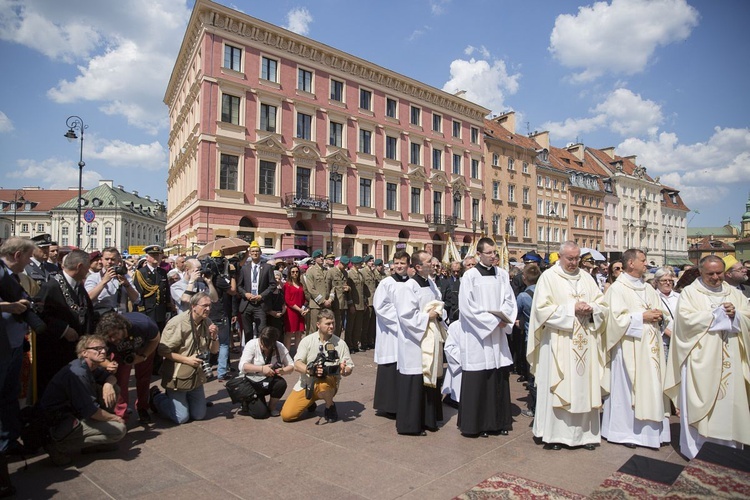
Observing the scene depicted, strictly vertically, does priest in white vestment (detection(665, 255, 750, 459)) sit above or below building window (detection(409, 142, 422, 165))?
below

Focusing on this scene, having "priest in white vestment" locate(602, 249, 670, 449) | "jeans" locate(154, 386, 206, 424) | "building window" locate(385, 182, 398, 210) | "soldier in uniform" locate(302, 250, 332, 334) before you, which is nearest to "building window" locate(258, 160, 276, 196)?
"building window" locate(385, 182, 398, 210)

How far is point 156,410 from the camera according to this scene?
5.73 metres

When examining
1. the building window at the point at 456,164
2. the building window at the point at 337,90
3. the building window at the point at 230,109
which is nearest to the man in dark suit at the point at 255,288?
the building window at the point at 230,109

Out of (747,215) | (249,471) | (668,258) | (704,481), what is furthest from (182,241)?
(747,215)

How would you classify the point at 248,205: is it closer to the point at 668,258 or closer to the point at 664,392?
the point at 664,392

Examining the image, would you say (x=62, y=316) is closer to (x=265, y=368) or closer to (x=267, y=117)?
(x=265, y=368)

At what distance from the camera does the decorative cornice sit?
2630 centimetres

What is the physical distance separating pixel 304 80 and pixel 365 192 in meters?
8.56

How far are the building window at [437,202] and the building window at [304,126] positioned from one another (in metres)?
12.2

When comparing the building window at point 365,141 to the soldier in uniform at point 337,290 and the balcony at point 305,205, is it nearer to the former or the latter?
the balcony at point 305,205

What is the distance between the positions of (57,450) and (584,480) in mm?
4710

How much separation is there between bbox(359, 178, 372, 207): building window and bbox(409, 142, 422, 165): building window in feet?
15.9

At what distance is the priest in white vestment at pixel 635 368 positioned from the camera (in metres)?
4.93

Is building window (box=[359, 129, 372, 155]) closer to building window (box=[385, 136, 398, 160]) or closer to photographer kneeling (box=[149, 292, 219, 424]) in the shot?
building window (box=[385, 136, 398, 160])
